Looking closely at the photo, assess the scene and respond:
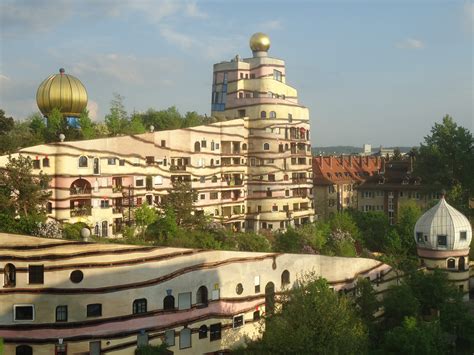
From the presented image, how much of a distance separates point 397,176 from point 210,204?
88.0 ft

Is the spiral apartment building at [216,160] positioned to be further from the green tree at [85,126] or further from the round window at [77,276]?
the round window at [77,276]

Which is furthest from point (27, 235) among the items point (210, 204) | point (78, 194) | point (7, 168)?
point (210, 204)

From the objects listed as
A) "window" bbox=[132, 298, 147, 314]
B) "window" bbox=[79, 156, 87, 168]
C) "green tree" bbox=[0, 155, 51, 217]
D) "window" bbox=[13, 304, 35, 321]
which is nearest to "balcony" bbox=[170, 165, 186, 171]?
"window" bbox=[79, 156, 87, 168]

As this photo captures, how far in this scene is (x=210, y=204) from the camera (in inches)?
1882

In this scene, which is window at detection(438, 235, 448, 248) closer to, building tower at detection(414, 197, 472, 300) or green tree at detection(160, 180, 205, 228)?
building tower at detection(414, 197, 472, 300)

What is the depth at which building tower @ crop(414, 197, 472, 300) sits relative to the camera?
38625 millimetres

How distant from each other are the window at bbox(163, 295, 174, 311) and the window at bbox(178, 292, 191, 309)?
0.39 metres

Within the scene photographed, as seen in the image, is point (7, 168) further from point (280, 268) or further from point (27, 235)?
point (280, 268)

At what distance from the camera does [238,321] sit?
31203 millimetres

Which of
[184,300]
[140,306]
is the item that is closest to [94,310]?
Answer: [140,306]

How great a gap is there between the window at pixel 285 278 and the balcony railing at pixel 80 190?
48.3 feet

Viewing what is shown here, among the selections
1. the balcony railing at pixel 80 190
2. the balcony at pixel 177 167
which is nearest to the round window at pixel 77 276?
the balcony railing at pixel 80 190

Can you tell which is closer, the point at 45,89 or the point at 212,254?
the point at 212,254

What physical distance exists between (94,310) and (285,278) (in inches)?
454
